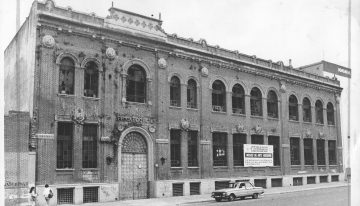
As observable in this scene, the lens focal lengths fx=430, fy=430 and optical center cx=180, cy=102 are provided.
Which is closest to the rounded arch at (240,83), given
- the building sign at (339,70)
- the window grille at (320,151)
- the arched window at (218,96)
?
the arched window at (218,96)

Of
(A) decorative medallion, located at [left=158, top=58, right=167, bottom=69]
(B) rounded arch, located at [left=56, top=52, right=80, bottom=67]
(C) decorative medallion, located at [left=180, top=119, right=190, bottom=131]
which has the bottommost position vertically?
(C) decorative medallion, located at [left=180, top=119, right=190, bottom=131]

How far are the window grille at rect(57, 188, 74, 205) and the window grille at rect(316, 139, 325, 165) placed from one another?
24283 millimetres

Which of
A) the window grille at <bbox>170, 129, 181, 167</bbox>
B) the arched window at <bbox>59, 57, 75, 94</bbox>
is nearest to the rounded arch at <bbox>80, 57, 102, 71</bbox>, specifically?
the arched window at <bbox>59, 57, 75, 94</bbox>

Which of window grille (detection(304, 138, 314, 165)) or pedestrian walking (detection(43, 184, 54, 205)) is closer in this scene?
pedestrian walking (detection(43, 184, 54, 205))

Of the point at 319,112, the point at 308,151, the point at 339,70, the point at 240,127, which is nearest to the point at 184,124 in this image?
the point at 240,127

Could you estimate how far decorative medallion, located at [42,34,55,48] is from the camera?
22406 millimetres

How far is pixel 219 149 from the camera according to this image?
1192 inches

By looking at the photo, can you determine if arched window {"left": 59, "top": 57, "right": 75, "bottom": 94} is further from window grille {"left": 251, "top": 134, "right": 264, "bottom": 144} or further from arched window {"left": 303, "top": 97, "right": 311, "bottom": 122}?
arched window {"left": 303, "top": 97, "right": 311, "bottom": 122}

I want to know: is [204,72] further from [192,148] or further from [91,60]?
[91,60]

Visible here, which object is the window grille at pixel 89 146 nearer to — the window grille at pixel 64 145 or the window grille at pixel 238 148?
the window grille at pixel 64 145

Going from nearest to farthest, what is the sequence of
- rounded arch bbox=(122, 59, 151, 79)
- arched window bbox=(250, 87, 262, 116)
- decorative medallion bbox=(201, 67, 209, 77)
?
rounded arch bbox=(122, 59, 151, 79) < decorative medallion bbox=(201, 67, 209, 77) < arched window bbox=(250, 87, 262, 116)

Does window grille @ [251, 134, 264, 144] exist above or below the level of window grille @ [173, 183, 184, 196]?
above

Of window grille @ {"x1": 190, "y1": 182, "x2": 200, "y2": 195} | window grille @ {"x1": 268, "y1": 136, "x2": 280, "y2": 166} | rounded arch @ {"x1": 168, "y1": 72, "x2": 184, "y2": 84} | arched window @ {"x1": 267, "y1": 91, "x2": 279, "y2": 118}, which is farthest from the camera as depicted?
arched window @ {"x1": 267, "y1": 91, "x2": 279, "y2": 118}

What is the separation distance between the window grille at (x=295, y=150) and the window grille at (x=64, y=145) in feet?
65.9
